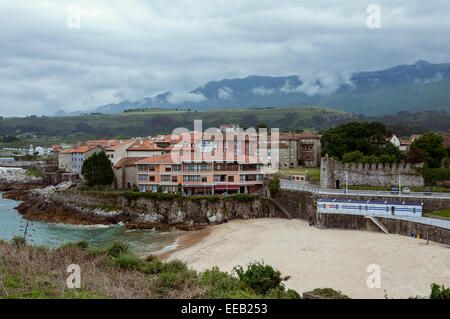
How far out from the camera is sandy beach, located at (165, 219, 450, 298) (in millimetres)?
24828

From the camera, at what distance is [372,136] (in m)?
70.6

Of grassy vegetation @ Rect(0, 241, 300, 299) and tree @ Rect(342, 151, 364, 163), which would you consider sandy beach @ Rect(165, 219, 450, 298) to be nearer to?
grassy vegetation @ Rect(0, 241, 300, 299)

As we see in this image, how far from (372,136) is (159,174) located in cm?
4093

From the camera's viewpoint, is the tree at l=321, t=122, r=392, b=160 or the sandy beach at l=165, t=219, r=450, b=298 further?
the tree at l=321, t=122, r=392, b=160

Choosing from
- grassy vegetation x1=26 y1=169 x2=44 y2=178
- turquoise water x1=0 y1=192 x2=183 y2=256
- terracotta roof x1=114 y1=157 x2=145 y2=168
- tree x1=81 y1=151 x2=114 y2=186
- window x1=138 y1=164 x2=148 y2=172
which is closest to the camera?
turquoise water x1=0 y1=192 x2=183 y2=256

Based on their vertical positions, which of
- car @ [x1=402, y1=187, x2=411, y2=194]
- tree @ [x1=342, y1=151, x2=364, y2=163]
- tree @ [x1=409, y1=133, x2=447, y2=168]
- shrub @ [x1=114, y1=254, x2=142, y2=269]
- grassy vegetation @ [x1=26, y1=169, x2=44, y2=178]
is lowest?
grassy vegetation @ [x1=26, y1=169, x2=44, y2=178]

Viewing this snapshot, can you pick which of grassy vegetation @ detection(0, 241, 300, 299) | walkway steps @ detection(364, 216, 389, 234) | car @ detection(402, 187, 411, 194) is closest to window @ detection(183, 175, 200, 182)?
walkway steps @ detection(364, 216, 389, 234)

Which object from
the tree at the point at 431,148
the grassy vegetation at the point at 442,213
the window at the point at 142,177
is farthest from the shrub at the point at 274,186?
the tree at the point at 431,148

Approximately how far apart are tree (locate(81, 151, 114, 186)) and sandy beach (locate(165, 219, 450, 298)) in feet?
80.1

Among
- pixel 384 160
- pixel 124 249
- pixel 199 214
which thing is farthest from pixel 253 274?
pixel 384 160

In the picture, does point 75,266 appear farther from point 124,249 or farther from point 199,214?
point 199,214

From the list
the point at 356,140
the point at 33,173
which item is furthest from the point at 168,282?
the point at 33,173
